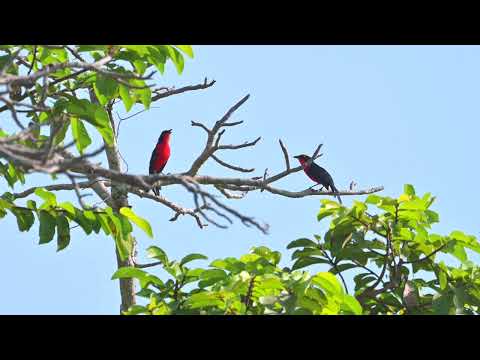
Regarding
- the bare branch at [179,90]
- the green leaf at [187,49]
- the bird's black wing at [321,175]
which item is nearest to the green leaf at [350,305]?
the green leaf at [187,49]

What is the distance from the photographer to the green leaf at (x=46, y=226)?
4.07 meters

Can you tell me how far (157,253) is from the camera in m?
3.44

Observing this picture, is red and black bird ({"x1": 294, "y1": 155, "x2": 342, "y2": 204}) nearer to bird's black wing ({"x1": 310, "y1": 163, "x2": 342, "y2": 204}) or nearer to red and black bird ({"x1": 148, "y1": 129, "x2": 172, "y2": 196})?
bird's black wing ({"x1": 310, "y1": 163, "x2": 342, "y2": 204})

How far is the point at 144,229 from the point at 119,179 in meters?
1.85

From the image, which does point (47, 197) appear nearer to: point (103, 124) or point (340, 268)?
point (103, 124)

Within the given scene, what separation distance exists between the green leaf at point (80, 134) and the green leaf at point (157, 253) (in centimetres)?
106

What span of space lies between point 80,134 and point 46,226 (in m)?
0.56

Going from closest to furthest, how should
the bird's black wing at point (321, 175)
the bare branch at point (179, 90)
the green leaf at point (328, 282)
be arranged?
the green leaf at point (328, 282)
the bare branch at point (179, 90)
the bird's black wing at point (321, 175)

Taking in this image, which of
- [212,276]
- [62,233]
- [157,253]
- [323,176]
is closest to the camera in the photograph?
[212,276]

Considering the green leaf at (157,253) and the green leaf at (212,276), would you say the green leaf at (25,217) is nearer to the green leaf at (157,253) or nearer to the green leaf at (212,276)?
the green leaf at (157,253)

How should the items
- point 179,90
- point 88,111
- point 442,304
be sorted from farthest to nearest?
point 179,90 → point 88,111 → point 442,304

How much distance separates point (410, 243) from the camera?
152 inches

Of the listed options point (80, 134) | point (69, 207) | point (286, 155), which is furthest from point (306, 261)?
point (80, 134)
